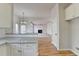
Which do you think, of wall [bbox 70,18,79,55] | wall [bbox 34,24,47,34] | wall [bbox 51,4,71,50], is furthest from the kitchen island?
wall [bbox 70,18,79,55]

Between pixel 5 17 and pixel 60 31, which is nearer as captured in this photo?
pixel 5 17

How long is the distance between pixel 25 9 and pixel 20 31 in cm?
26

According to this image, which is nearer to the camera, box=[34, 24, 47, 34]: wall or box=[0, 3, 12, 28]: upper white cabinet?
box=[0, 3, 12, 28]: upper white cabinet

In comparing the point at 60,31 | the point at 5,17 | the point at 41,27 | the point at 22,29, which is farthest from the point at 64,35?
the point at 5,17

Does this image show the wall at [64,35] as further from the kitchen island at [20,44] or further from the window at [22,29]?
the window at [22,29]

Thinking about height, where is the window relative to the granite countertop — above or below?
above

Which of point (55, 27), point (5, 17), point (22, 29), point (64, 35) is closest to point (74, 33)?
point (64, 35)

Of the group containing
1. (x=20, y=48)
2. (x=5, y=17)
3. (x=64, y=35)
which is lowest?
(x=20, y=48)

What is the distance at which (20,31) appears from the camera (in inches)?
56.0

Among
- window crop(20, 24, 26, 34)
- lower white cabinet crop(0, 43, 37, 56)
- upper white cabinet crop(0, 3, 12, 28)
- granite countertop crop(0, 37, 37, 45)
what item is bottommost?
lower white cabinet crop(0, 43, 37, 56)

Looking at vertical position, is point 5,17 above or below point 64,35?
above

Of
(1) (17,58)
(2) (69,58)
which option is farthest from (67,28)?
(1) (17,58)

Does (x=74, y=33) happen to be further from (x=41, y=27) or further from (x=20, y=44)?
(x=20, y=44)

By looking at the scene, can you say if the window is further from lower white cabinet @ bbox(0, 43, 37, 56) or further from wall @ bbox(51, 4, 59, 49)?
wall @ bbox(51, 4, 59, 49)
